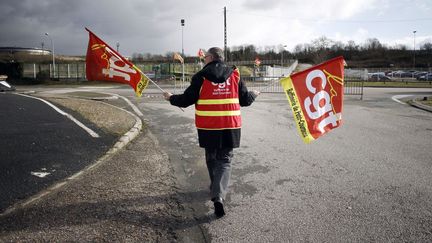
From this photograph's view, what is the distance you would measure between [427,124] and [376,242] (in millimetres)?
8814

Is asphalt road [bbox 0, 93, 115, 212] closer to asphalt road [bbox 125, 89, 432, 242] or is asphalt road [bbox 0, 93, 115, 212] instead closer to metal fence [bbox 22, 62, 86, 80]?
asphalt road [bbox 125, 89, 432, 242]

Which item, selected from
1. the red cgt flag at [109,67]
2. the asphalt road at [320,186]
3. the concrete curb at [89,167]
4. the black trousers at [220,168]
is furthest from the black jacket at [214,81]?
the concrete curb at [89,167]

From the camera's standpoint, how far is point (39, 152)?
6578mm

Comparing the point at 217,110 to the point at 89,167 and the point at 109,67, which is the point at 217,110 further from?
the point at 89,167

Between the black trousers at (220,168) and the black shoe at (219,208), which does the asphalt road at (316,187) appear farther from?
the black trousers at (220,168)

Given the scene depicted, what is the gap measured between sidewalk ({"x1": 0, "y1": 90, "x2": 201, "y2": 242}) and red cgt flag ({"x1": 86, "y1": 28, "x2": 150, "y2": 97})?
135 cm

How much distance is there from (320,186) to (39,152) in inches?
193

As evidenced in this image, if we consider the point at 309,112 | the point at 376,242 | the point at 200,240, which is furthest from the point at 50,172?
the point at 376,242

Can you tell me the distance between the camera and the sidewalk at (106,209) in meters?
3.53

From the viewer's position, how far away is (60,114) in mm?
11500

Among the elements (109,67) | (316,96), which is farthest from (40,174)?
(316,96)

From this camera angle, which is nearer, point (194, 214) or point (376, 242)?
point (376, 242)

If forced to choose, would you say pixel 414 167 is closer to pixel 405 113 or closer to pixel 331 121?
pixel 331 121

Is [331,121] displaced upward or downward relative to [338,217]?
upward
